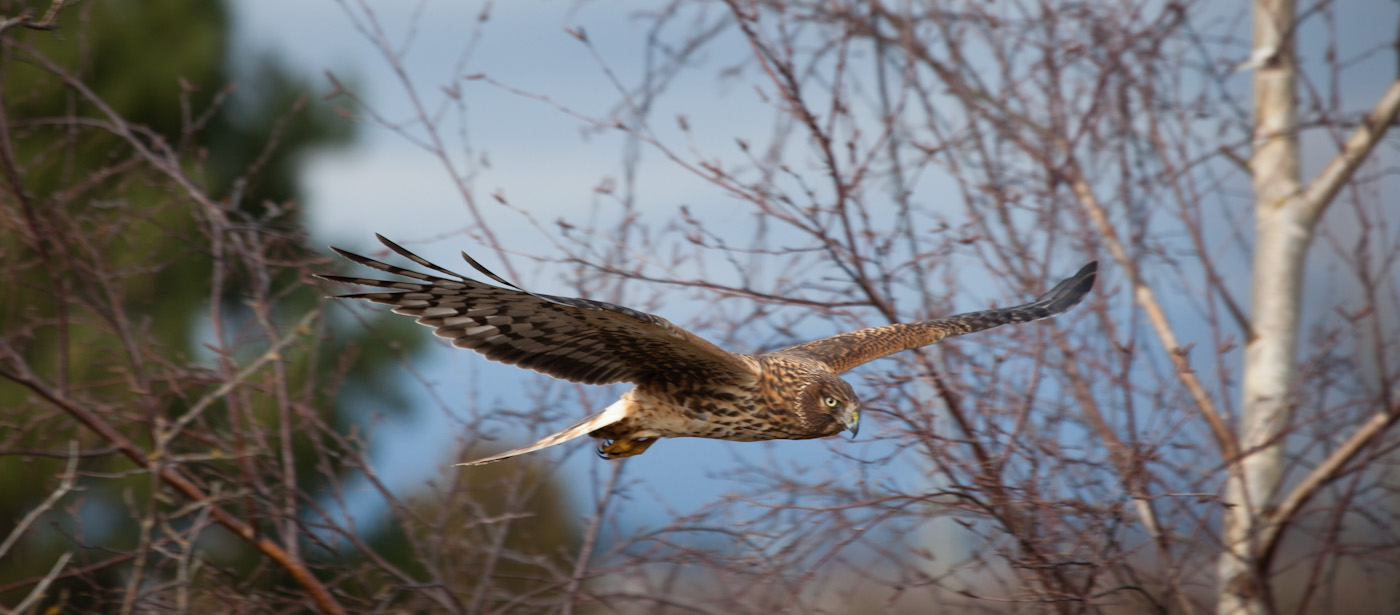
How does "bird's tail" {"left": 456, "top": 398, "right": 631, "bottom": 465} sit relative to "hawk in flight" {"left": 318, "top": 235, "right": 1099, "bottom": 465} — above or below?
below

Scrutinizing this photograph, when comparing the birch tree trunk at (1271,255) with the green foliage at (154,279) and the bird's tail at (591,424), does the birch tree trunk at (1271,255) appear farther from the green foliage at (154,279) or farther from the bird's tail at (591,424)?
the green foliage at (154,279)

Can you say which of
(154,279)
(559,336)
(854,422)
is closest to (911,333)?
(854,422)

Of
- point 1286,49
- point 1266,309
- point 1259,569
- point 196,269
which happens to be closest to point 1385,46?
point 1286,49

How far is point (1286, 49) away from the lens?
5578mm

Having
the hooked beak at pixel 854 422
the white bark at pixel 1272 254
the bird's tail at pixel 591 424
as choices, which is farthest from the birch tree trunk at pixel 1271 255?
the bird's tail at pixel 591 424

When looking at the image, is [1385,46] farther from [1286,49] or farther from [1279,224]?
[1279,224]

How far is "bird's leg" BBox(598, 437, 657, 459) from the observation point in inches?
148

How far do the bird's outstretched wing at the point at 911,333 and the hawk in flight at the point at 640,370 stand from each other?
0.33 metres

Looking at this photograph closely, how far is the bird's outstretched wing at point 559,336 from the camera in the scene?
10.7 ft

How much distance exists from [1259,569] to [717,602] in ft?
7.84

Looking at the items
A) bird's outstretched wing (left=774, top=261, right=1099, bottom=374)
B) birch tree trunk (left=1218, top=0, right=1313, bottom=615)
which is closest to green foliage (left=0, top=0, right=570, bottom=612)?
bird's outstretched wing (left=774, top=261, right=1099, bottom=374)

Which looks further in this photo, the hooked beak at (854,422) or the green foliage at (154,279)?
the green foliage at (154,279)

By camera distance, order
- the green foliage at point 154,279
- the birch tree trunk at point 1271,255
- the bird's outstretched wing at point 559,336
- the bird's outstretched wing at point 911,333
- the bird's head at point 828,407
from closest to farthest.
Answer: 1. the bird's outstretched wing at point 559,336
2. the bird's head at point 828,407
3. the bird's outstretched wing at point 911,333
4. the birch tree trunk at point 1271,255
5. the green foliage at point 154,279

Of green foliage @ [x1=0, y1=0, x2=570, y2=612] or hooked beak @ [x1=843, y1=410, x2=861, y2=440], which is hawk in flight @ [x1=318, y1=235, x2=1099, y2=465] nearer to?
hooked beak @ [x1=843, y1=410, x2=861, y2=440]
